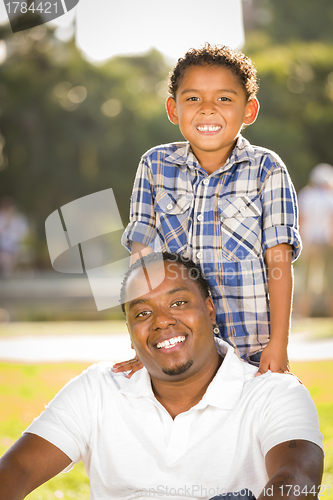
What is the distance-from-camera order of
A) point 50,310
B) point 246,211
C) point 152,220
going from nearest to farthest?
point 246,211 < point 152,220 < point 50,310

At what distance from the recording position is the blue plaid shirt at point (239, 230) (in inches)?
95.5

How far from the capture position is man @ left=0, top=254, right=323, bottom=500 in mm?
1926

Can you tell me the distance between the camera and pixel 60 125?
17703 mm

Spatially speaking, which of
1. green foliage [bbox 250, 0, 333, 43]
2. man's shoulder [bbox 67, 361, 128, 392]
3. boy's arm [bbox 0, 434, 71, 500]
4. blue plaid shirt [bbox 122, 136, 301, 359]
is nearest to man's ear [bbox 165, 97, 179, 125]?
blue plaid shirt [bbox 122, 136, 301, 359]

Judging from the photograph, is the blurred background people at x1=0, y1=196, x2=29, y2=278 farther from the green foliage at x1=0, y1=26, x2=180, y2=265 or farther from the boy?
the boy

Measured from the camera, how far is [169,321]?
2189 mm

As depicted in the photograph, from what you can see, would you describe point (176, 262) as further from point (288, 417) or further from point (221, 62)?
point (221, 62)

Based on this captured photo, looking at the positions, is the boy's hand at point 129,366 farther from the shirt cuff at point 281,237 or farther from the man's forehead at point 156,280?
the shirt cuff at point 281,237

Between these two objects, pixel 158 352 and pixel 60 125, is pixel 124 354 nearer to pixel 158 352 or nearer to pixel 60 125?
pixel 158 352

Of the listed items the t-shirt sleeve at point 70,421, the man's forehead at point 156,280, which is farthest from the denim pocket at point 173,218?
the t-shirt sleeve at point 70,421

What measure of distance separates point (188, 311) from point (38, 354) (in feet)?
14.3

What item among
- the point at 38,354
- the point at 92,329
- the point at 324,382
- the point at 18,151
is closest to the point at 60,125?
the point at 18,151

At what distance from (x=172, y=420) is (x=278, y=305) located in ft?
2.03

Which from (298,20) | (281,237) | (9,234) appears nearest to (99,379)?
(281,237)
